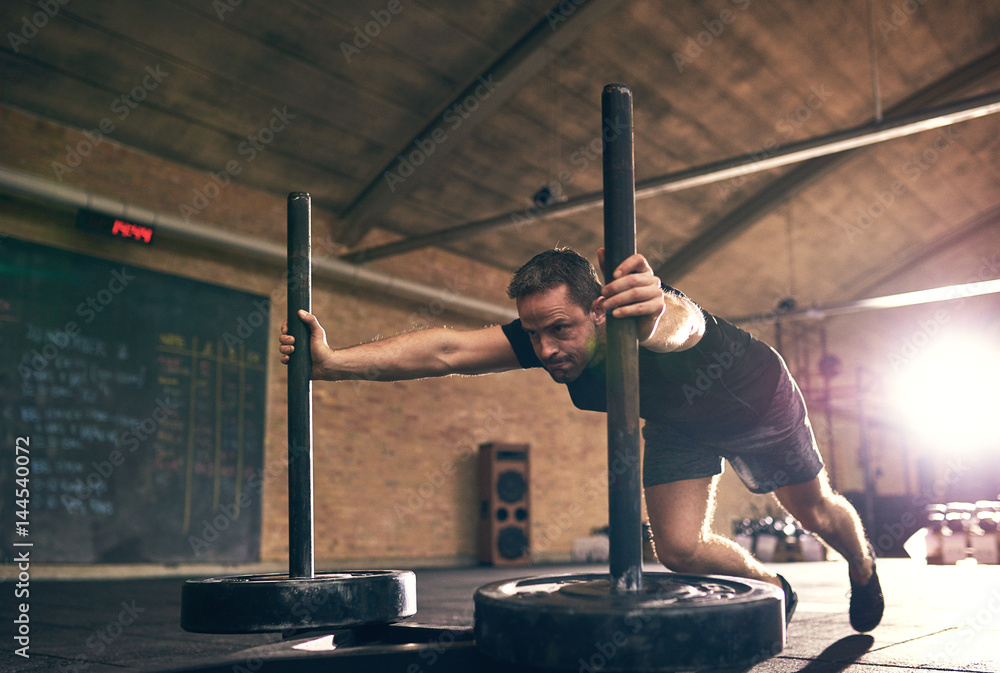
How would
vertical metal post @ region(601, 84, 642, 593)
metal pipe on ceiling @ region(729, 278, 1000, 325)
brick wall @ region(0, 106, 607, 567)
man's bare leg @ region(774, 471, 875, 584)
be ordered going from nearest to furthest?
vertical metal post @ region(601, 84, 642, 593) < man's bare leg @ region(774, 471, 875, 584) < brick wall @ region(0, 106, 607, 567) < metal pipe on ceiling @ region(729, 278, 1000, 325)

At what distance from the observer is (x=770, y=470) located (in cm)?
214

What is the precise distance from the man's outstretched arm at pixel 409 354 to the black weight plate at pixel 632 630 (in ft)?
2.37

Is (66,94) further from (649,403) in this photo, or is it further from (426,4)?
(649,403)

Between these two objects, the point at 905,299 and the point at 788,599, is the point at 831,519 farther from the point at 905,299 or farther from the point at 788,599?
the point at 905,299

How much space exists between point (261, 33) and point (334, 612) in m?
4.67

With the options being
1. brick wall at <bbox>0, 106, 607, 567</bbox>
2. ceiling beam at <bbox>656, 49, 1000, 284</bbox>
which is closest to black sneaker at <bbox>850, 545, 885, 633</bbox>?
brick wall at <bbox>0, 106, 607, 567</bbox>

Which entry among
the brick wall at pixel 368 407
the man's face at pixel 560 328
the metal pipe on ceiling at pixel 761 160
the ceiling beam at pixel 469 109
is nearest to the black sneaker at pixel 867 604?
the man's face at pixel 560 328

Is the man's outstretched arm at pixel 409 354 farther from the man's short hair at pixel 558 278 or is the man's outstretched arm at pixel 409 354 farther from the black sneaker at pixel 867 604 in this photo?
the black sneaker at pixel 867 604

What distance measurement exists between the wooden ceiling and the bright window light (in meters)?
3.19

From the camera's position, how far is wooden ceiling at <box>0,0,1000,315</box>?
17.6 feet

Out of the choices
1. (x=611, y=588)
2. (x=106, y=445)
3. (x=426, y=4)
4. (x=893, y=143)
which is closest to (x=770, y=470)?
(x=611, y=588)

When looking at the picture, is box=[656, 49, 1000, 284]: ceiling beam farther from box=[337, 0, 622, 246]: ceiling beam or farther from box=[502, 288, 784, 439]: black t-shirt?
box=[502, 288, 784, 439]: black t-shirt

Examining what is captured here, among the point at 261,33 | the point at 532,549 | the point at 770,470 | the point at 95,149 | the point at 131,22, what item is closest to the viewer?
the point at 770,470

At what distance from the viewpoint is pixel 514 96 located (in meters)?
6.56
